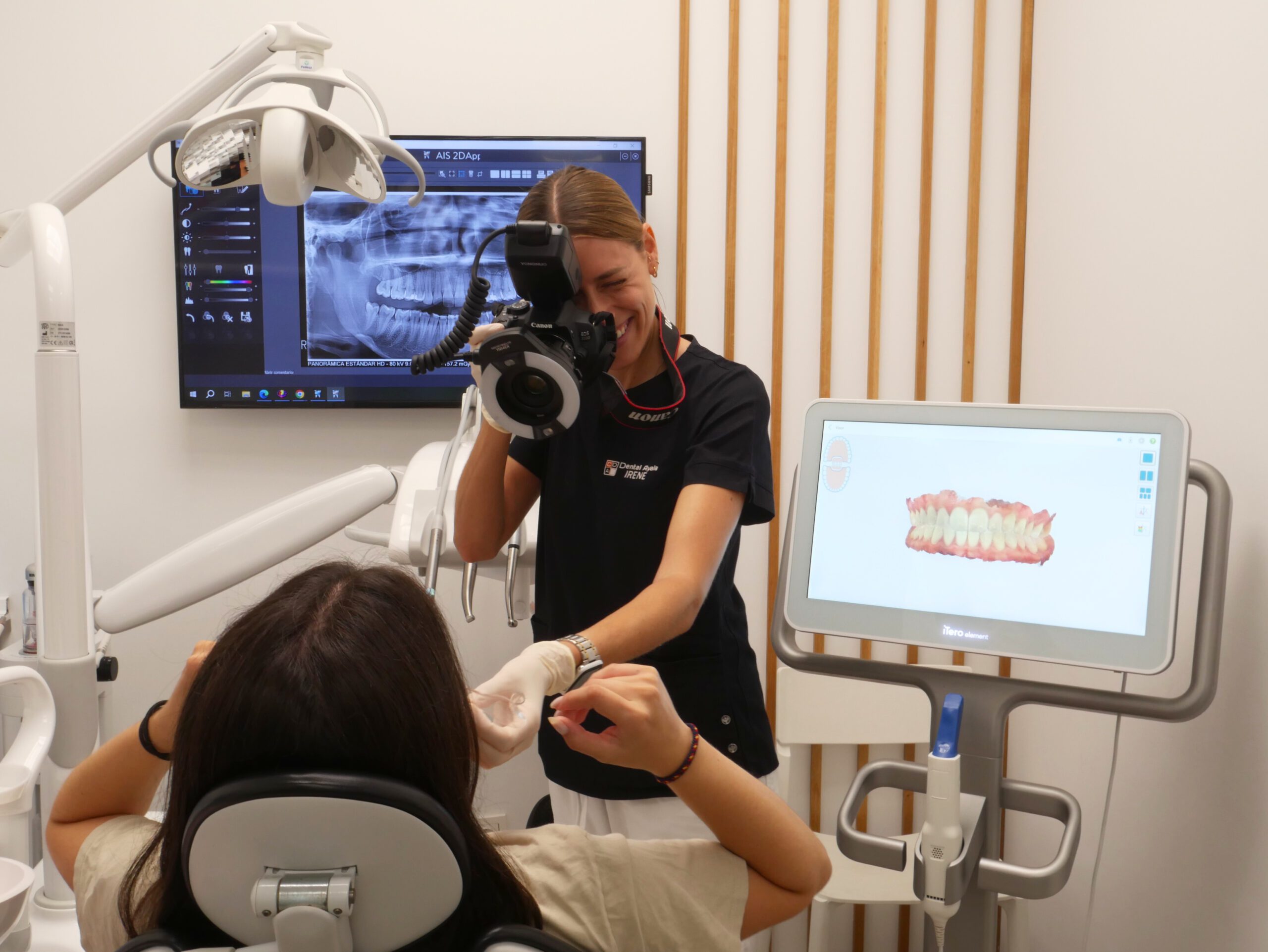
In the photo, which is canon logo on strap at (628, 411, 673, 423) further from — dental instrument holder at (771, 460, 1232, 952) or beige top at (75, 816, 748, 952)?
beige top at (75, 816, 748, 952)

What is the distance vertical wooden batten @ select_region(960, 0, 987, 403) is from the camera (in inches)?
91.4

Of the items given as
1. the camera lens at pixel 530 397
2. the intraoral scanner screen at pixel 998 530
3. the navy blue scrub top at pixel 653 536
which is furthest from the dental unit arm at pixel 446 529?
the intraoral scanner screen at pixel 998 530

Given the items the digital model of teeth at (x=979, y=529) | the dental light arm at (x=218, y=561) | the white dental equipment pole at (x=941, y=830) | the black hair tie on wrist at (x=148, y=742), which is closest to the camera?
the black hair tie on wrist at (x=148, y=742)

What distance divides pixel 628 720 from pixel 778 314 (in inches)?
69.6

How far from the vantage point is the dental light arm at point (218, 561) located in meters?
1.39

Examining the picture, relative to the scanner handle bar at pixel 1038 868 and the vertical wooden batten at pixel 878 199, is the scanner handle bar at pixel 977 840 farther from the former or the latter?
the vertical wooden batten at pixel 878 199

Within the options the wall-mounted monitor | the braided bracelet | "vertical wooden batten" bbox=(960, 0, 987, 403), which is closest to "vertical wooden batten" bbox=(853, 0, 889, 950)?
"vertical wooden batten" bbox=(960, 0, 987, 403)

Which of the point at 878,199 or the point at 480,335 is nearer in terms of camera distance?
the point at 480,335

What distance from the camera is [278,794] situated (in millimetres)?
579

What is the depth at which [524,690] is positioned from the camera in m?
0.97

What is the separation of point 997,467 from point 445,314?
56.5 inches

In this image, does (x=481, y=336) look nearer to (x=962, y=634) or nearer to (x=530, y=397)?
(x=530, y=397)

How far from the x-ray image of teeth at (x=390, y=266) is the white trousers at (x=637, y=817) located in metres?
1.25

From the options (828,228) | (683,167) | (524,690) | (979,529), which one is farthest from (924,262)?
(524,690)
